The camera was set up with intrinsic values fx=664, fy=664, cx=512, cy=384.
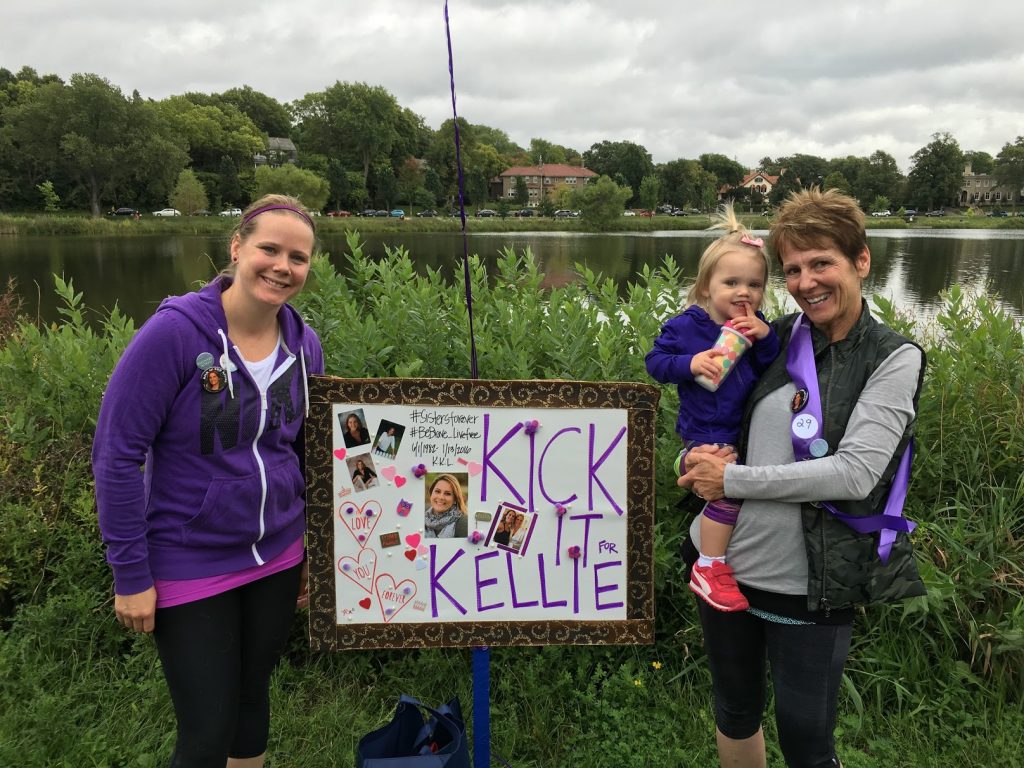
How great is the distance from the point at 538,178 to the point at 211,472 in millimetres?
115202

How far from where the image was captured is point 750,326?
194 centimetres

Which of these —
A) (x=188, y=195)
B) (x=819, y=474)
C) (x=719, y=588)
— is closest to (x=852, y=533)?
(x=819, y=474)

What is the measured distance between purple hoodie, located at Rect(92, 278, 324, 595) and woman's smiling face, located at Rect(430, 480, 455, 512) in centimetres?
44

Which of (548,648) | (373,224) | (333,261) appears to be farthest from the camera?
(373,224)

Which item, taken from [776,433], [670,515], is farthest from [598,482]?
[670,515]

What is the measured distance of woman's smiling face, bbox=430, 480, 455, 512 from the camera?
6.75ft

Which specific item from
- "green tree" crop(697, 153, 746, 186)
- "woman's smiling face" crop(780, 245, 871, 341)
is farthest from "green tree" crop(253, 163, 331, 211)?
"green tree" crop(697, 153, 746, 186)

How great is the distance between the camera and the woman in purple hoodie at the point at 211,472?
1.76 metres

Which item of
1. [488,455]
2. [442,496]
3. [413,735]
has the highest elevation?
[488,455]

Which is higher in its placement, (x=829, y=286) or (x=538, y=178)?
(x=538, y=178)

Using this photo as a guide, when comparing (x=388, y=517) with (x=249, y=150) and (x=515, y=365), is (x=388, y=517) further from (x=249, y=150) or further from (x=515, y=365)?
(x=249, y=150)

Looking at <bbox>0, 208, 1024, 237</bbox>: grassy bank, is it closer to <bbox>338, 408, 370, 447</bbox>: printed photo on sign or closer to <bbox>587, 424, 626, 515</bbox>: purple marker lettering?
<bbox>587, 424, 626, 515</bbox>: purple marker lettering

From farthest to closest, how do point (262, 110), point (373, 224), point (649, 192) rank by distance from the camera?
point (262, 110) → point (649, 192) → point (373, 224)

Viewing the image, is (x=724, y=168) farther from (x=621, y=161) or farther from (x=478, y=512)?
(x=478, y=512)
